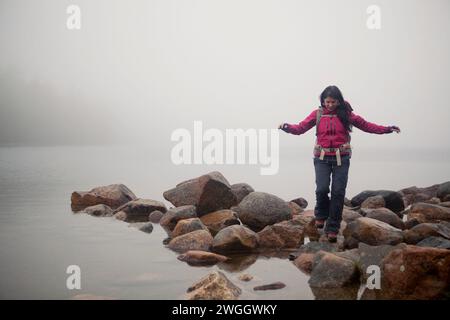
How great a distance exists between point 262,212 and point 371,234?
295 cm

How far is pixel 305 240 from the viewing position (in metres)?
8.68

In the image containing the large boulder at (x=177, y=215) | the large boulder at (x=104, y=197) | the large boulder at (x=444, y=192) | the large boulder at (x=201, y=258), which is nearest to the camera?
the large boulder at (x=201, y=258)

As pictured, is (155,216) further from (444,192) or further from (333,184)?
(444,192)

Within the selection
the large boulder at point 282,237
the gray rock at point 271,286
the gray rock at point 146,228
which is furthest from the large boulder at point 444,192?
the gray rock at point 271,286

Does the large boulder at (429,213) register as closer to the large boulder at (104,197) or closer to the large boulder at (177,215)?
the large boulder at (177,215)

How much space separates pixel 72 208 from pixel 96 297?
33.8 ft

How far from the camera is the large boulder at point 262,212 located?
968cm

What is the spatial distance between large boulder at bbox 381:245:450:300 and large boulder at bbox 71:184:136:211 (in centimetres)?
1051

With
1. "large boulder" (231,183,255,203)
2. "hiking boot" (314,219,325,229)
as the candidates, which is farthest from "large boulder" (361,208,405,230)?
"large boulder" (231,183,255,203)

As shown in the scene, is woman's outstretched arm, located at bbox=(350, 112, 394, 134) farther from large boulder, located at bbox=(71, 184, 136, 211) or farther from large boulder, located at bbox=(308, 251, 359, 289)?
large boulder, located at bbox=(71, 184, 136, 211)

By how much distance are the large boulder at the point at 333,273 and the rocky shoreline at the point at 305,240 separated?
1 centimetres

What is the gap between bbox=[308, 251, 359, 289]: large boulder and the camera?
5630mm
